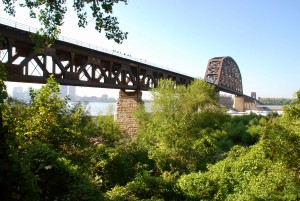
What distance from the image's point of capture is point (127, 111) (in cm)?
3866

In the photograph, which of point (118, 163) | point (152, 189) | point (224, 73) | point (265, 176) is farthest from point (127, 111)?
point (224, 73)

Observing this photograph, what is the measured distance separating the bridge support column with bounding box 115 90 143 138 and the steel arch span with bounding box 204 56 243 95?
61.2 m

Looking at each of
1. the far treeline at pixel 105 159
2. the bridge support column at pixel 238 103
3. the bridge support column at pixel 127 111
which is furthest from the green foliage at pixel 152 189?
the bridge support column at pixel 238 103

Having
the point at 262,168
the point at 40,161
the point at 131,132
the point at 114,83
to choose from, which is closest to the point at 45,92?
the point at 40,161

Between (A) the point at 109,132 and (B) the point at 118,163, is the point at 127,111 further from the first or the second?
(B) the point at 118,163

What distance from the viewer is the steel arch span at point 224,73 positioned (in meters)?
97.8

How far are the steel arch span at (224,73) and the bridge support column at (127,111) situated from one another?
201 feet

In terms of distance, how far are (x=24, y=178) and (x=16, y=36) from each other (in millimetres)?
17216

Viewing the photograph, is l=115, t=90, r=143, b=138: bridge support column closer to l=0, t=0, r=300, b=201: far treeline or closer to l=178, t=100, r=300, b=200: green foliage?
l=0, t=0, r=300, b=201: far treeline

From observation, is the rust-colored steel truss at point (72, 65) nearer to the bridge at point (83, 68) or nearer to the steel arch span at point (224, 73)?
the bridge at point (83, 68)

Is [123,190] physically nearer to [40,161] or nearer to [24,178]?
[40,161]

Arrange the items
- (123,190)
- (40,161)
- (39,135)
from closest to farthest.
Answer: (40,161)
(39,135)
(123,190)

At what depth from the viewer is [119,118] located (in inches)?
1535

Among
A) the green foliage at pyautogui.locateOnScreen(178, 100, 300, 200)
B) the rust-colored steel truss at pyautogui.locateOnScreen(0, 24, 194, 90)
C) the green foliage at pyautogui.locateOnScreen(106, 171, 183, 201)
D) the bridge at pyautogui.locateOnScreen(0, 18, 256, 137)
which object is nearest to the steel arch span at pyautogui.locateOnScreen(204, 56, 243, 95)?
the bridge at pyautogui.locateOnScreen(0, 18, 256, 137)
